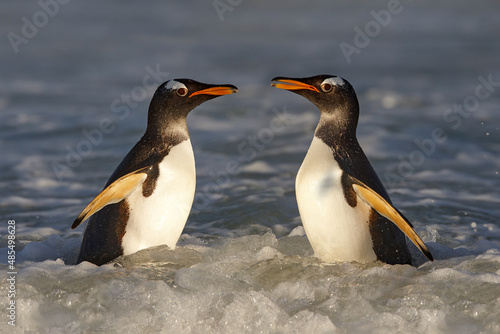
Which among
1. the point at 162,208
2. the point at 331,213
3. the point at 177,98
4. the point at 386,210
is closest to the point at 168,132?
the point at 177,98

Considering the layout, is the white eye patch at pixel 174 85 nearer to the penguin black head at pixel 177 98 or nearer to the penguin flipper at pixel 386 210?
the penguin black head at pixel 177 98

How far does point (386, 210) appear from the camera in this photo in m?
4.59

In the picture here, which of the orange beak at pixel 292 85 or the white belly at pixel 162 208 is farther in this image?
the orange beak at pixel 292 85

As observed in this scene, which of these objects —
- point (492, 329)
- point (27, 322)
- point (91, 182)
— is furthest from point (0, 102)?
point (492, 329)

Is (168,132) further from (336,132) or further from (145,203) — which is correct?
(336,132)

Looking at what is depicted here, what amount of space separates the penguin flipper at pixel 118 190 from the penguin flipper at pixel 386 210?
1283 mm

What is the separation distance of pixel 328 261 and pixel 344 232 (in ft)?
0.79

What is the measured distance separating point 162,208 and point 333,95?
128cm

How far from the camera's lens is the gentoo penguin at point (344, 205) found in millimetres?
4746

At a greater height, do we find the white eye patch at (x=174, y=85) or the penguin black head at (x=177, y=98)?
the white eye patch at (x=174, y=85)

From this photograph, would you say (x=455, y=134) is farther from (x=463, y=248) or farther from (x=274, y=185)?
(x=463, y=248)

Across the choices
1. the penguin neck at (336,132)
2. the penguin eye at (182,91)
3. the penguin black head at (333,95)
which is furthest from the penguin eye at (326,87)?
the penguin eye at (182,91)

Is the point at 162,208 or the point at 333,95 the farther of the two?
the point at 333,95

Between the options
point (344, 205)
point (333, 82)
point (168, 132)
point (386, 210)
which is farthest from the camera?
point (168, 132)
